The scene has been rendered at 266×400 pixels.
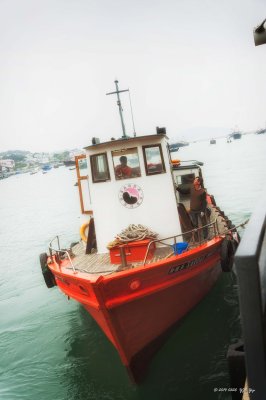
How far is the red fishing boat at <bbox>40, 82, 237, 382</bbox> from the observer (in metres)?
6.83

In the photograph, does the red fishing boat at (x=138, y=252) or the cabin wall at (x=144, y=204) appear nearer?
the red fishing boat at (x=138, y=252)

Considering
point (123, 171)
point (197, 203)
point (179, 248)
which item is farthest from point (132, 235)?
point (197, 203)

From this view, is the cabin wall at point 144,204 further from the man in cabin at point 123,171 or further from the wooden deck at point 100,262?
the wooden deck at point 100,262

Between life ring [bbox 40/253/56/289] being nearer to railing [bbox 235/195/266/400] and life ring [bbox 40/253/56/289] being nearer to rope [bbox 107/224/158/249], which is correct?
rope [bbox 107/224/158/249]

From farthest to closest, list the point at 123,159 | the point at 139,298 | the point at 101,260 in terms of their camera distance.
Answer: the point at 123,159 → the point at 101,260 → the point at 139,298

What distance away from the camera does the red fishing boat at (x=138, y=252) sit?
22.4ft

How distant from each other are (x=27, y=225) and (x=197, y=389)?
90.1 ft

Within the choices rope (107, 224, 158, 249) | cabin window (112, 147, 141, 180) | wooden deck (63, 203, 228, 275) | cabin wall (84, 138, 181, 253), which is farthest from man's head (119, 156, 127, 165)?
wooden deck (63, 203, 228, 275)

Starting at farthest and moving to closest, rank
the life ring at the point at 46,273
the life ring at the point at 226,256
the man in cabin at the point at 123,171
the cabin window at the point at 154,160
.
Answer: the life ring at the point at 46,273
the man in cabin at the point at 123,171
the cabin window at the point at 154,160
the life ring at the point at 226,256

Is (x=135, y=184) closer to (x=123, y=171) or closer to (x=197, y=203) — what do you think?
(x=123, y=171)

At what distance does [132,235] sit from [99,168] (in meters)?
2.07

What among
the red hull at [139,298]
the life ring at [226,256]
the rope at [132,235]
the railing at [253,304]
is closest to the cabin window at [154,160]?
the rope at [132,235]

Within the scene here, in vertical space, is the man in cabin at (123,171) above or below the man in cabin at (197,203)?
above

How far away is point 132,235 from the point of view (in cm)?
829
